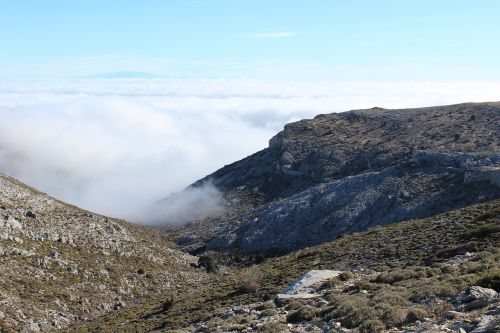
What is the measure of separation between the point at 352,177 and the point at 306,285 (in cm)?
5105

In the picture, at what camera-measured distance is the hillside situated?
125 ft

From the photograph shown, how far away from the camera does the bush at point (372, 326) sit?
1678 centimetres

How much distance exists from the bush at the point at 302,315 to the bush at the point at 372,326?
346cm

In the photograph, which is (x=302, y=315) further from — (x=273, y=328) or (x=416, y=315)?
(x=416, y=315)

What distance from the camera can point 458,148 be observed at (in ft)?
265

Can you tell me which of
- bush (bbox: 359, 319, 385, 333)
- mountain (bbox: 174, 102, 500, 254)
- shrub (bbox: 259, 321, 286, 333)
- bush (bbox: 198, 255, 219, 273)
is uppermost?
mountain (bbox: 174, 102, 500, 254)

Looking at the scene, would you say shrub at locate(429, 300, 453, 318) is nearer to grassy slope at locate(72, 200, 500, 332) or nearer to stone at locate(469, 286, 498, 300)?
stone at locate(469, 286, 498, 300)

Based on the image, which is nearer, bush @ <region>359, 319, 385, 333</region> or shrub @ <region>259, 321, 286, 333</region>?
bush @ <region>359, 319, 385, 333</region>

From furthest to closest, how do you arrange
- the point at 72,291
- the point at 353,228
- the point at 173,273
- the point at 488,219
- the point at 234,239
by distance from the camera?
the point at 234,239 < the point at 353,228 < the point at 173,273 < the point at 72,291 < the point at 488,219

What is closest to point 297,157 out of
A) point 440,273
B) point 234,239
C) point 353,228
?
point 234,239

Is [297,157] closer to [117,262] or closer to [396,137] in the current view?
[396,137]

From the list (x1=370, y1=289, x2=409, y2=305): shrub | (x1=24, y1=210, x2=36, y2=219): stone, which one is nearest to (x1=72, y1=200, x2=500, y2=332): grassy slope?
(x1=370, y1=289, x2=409, y2=305): shrub

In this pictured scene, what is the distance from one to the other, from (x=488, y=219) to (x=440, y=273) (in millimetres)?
17577

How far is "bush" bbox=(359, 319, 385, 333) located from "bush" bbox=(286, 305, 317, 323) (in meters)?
3.46
